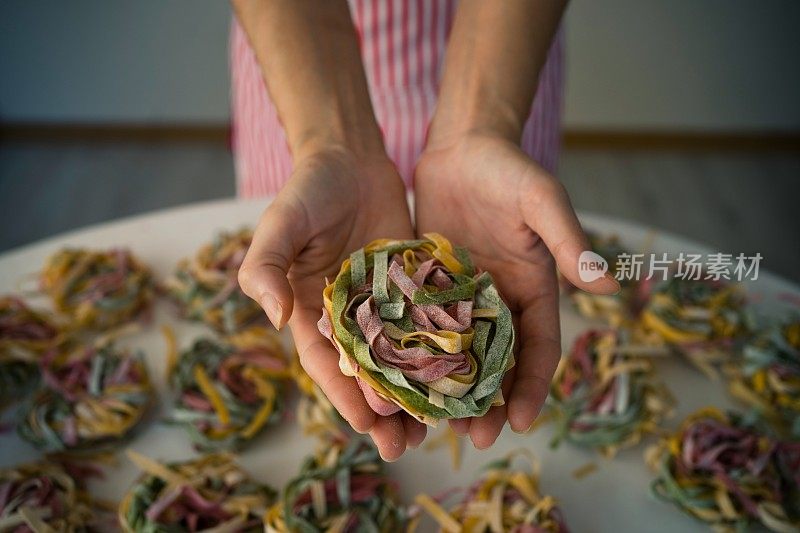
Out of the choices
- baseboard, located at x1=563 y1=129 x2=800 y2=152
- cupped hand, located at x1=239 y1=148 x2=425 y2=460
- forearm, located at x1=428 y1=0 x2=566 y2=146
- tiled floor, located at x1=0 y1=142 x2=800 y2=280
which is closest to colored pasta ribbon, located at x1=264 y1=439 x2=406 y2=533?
cupped hand, located at x1=239 y1=148 x2=425 y2=460

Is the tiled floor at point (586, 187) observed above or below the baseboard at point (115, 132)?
below

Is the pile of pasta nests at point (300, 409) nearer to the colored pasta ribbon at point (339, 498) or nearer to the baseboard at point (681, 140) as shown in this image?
the colored pasta ribbon at point (339, 498)

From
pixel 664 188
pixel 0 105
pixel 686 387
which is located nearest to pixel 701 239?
Answer: pixel 664 188

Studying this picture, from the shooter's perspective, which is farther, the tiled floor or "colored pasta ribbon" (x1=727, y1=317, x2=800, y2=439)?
the tiled floor

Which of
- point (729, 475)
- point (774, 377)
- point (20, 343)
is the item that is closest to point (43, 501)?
point (20, 343)

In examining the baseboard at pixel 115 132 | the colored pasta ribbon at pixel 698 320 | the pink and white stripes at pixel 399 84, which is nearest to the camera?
the colored pasta ribbon at pixel 698 320

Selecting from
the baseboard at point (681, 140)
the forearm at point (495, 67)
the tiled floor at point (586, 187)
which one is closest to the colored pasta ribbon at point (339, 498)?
the forearm at point (495, 67)

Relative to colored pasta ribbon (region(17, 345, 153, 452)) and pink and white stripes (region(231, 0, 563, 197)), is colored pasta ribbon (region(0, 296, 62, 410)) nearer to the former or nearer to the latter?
colored pasta ribbon (region(17, 345, 153, 452))
